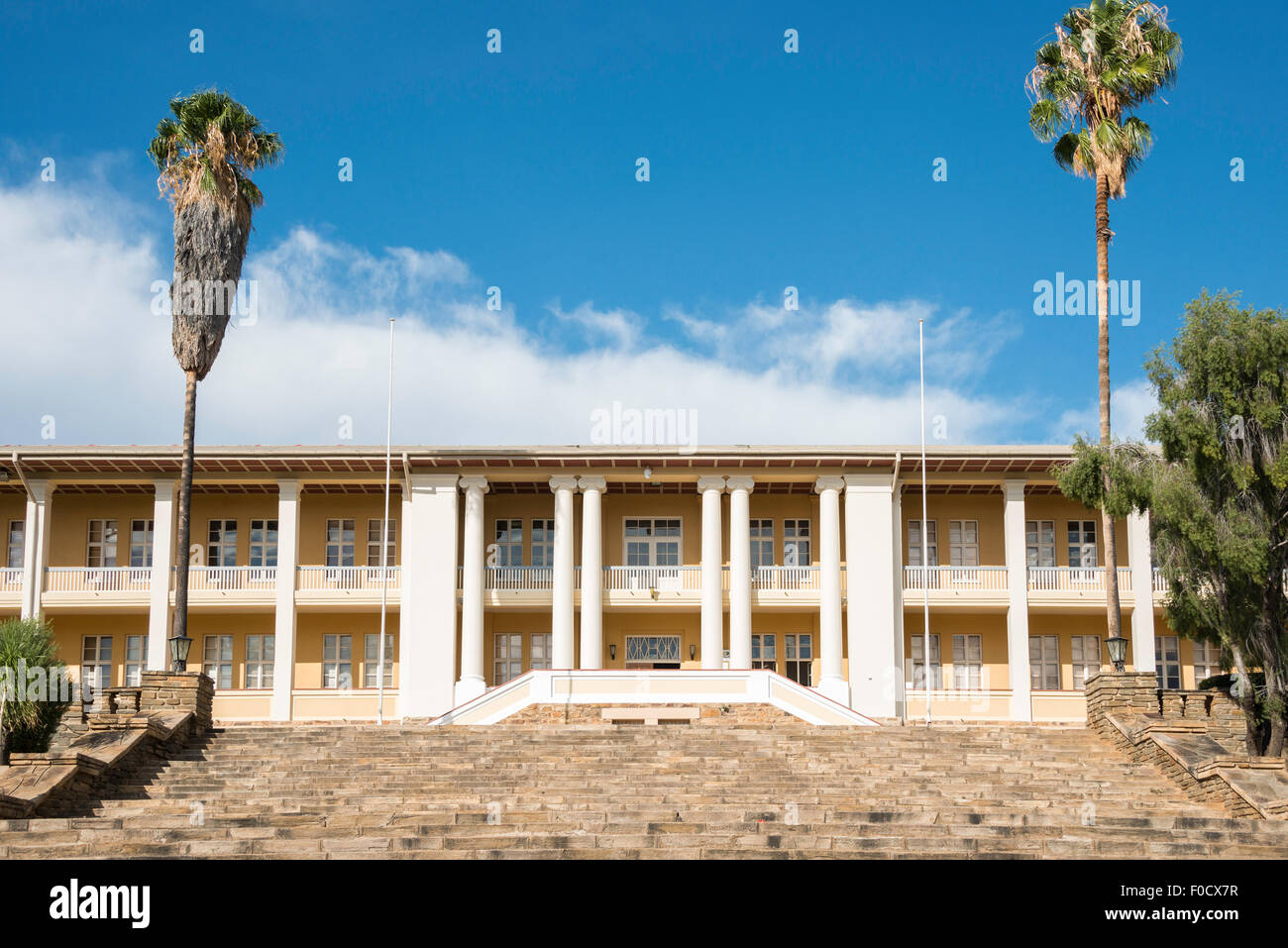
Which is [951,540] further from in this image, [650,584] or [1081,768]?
[1081,768]

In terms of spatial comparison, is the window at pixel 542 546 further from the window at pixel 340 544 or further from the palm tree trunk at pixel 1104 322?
the palm tree trunk at pixel 1104 322

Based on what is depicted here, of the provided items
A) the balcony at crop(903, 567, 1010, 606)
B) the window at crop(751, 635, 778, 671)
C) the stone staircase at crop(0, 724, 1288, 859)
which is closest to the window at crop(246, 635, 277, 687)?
the stone staircase at crop(0, 724, 1288, 859)

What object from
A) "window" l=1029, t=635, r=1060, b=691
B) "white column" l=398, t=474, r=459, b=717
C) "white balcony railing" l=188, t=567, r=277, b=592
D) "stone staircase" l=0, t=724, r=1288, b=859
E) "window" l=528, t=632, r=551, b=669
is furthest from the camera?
"window" l=528, t=632, r=551, b=669

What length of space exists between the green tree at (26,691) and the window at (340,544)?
521 inches

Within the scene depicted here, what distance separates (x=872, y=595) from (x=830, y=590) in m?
0.99

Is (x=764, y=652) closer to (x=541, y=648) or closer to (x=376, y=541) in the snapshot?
(x=541, y=648)

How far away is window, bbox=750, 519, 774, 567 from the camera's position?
34469 millimetres

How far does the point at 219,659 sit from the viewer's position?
33875 mm

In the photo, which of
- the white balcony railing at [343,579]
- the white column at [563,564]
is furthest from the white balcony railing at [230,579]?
the white column at [563,564]

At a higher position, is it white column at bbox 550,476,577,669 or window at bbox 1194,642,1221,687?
white column at bbox 550,476,577,669

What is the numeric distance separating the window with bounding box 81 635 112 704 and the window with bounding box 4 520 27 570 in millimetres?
2516

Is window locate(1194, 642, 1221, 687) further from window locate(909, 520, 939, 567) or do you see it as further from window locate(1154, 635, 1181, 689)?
window locate(909, 520, 939, 567)
